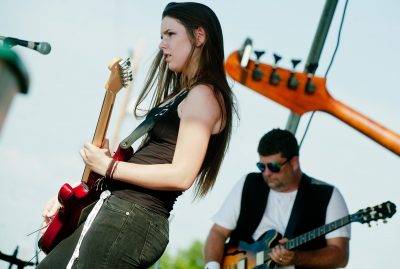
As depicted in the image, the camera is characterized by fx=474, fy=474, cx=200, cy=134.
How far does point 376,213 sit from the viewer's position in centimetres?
338

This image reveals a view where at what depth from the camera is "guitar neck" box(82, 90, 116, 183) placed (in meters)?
2.05

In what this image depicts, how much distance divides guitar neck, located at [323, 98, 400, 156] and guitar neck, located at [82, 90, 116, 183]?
219 centimetres

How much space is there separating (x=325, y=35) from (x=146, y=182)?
264 centimetres

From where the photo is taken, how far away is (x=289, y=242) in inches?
138

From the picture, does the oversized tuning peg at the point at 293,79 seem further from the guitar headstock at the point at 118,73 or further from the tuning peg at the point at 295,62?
the guitar headstock at the point at 118,73

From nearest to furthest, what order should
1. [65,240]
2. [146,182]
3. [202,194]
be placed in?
[146,182], [65,240], [202,194]

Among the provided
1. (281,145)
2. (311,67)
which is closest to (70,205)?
(281,145)

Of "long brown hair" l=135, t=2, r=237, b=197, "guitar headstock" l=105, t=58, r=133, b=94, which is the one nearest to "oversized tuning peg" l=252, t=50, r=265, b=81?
"guitar headstock" l=105, t=58, r=133, b=94

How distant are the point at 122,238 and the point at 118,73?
929 mm

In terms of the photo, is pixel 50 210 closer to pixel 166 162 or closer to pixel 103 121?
pixel 103 121

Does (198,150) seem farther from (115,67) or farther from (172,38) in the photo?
(115,67)

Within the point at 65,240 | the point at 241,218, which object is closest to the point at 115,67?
the point at 65,240

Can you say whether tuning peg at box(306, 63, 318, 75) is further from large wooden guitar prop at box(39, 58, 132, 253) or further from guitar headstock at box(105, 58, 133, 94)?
large wooden guitar prop at box(39, 58, 132, 253)

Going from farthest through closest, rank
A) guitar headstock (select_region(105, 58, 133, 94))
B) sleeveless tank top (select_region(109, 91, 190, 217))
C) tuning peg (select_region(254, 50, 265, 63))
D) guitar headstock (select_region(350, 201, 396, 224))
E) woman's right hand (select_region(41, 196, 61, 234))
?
1. tuning peg (select_region(254, 50, 265, 63))
2. guitar headstock (select_region(350, 201, 396, 224))
3. guitar headstock (select_region(105, 58, 133, 94))
4. woman's right hand (select_region(41, 196, 61, 234))
5. sleeveless tank top (select_region(109, 91, 190, 217))
